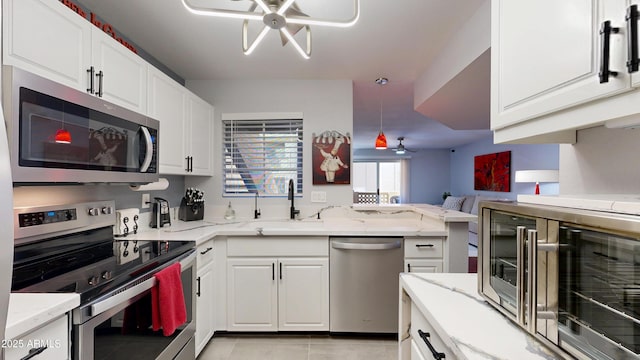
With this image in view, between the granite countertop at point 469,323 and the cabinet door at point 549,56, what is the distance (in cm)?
59

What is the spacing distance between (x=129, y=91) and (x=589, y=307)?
7.24 ft

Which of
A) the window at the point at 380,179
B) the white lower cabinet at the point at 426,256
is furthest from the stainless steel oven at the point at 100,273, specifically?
the window at the point at 380,179

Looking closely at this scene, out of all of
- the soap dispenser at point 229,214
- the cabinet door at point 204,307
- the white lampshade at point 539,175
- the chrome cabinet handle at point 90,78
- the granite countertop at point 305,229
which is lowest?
the cabinet door at point 204,307

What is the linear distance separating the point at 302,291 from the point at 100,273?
1.43 metres

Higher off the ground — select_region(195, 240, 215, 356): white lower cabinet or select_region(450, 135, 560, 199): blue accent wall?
select_region(450, 135, 560, 199): blue accent wall

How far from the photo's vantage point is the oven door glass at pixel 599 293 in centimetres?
53

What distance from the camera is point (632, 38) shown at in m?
0.51

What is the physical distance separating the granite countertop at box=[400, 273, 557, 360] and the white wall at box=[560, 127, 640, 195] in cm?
54

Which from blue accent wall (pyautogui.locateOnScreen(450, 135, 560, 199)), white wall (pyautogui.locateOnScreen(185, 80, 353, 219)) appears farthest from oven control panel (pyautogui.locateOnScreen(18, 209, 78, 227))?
blue accent wall (pyautogui.locateOnScreen(450, 135, 560, 199))

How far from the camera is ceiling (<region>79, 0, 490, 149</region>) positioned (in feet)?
5.87

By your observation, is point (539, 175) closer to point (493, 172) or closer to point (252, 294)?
point (252, 294)

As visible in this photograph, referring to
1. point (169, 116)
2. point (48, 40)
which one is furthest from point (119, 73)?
point (169, 116)

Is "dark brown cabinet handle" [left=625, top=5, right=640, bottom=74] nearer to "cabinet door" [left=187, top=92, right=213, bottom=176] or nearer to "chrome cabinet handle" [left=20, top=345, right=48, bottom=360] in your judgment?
"chrome cabinet handle" [left=20, top=345, right=48, bottom=360]

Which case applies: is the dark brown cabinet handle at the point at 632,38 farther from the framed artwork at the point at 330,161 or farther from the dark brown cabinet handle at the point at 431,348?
the framed artwork at the point at 330,161
